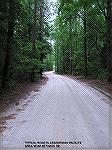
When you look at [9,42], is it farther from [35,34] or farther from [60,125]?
[35,34]

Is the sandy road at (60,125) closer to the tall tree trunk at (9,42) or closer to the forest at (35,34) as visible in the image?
the forest at (35,34)

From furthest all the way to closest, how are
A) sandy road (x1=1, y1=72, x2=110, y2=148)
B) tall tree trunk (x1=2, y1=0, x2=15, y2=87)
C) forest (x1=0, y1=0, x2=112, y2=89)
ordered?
forest (x1=0, y1=0, x2=112, y2=89) < tall tree trunk (x1=2, y1=0, x2=15, y2=87) < sandy road (x1=1, y1=72, x2=110, y2=148)

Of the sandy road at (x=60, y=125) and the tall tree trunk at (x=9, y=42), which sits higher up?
the tall tree trunk at (x=9, y=42)

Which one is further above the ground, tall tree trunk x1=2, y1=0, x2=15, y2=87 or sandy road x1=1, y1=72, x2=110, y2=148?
tall tree trunk x1=2, y1=0, x2=15, y2=87

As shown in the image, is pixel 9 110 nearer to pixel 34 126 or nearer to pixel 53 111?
pixel 53 111

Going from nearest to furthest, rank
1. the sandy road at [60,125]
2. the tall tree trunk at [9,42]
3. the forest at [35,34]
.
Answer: the sandy road at [60,125] < the tall tree trunk at [9,42] < the forest at [35,34]

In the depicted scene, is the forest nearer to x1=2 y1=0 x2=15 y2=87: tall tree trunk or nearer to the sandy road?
x1=2 y1=0 x2=15 y2=87: tall tree trunk

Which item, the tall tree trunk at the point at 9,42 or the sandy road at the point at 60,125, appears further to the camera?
the tall tree trunk at the point at 9,42

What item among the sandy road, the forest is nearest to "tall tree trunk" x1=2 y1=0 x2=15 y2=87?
the forest

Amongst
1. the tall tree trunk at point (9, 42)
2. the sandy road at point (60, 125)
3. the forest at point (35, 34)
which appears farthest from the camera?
the forest at point (35, 34)

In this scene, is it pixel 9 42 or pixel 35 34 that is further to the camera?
pixel 35 34

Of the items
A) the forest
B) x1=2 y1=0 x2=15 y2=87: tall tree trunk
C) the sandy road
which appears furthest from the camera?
the forest

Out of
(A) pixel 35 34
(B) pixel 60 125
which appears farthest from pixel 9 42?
(A) pixel 35 34

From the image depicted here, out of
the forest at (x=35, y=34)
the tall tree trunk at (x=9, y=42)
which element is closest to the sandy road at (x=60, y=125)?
the forest at (x=35, y=34)
